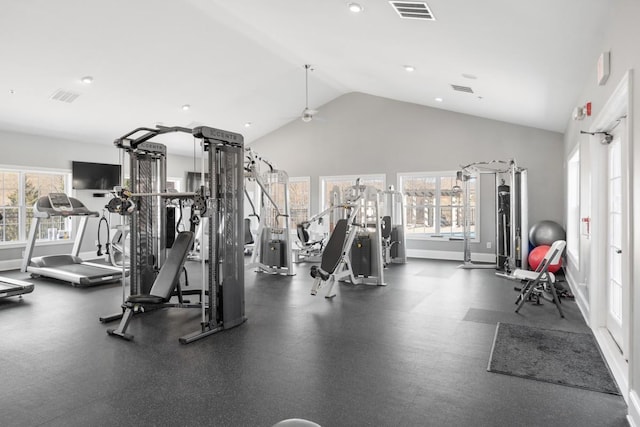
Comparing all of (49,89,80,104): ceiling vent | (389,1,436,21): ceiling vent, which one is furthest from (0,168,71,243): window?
(389,1,436,21): ceiling vent

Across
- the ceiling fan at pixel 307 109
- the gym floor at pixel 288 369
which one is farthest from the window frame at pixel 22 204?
the ceiling fan at pixel 307 109

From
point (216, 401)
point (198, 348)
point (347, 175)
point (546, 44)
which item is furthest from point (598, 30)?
point (347, 175)

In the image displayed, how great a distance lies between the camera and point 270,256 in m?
6.86

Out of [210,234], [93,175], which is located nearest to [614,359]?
[210,234]

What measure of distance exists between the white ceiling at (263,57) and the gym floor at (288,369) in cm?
265

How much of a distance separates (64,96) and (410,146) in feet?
21.1

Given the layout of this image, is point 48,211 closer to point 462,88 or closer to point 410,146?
point 462,88

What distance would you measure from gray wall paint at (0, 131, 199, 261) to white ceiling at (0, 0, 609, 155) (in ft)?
0.87

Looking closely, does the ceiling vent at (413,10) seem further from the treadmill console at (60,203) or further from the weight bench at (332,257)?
the treadmill console at (60,203)

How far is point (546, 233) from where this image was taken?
22.0 ft

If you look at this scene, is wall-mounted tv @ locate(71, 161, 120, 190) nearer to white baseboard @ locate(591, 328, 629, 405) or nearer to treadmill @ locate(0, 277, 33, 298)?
treadmill @ locate(0, 277, 33, 298)

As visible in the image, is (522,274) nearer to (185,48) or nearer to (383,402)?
(383,402)

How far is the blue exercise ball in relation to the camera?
6629mm

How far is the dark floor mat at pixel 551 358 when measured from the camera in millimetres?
2721
